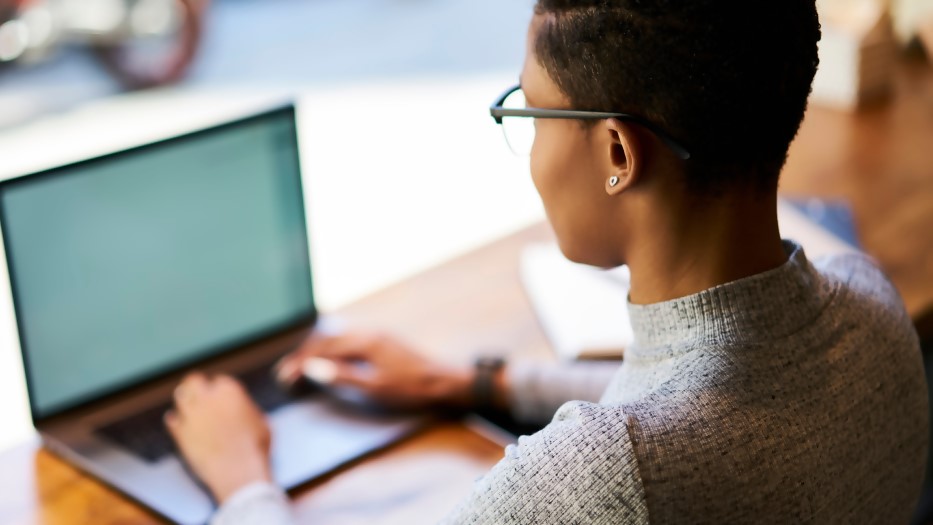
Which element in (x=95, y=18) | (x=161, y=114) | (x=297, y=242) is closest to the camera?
(x=297, y=242)

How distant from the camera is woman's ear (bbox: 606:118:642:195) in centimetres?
88

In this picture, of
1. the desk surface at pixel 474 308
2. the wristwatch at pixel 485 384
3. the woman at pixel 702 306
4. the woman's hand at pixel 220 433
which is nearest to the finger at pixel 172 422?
the woman's hand at pixel 220 433

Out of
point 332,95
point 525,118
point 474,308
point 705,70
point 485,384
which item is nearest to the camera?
point 705,70

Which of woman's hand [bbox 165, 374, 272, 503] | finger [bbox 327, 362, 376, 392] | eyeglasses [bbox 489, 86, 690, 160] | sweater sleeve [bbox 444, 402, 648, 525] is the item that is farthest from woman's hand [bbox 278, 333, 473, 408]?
sweater sleeve [bbox 444, 402, 648, 525]

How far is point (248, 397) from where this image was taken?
1.34 meters

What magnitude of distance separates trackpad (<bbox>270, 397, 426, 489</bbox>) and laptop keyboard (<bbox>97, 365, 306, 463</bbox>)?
0.09 feet

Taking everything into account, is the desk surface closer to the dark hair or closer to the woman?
the woman

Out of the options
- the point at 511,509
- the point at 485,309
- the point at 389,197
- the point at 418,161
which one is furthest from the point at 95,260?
the point at 418,161

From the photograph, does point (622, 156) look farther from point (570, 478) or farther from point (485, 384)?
point (485, 384)

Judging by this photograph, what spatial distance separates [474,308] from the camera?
1.58 m

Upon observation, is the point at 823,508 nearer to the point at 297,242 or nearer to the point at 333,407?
the point at 333,407

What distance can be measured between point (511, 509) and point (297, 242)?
72 centimetres

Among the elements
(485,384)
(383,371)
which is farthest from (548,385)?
(383,371)

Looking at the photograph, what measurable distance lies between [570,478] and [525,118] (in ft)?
1.05
